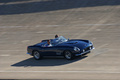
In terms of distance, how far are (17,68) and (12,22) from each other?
16.9m

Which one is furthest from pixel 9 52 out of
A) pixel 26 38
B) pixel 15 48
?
pixel 26 38

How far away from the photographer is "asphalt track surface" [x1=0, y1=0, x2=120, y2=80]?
1250 cm

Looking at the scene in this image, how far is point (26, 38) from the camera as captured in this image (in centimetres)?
2252

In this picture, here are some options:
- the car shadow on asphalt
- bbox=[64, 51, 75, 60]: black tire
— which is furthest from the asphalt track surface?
bbox=[64, 51, 75, 60]: black tire

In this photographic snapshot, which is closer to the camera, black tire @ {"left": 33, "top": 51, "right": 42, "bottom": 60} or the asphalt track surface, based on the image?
the asphalt track surface

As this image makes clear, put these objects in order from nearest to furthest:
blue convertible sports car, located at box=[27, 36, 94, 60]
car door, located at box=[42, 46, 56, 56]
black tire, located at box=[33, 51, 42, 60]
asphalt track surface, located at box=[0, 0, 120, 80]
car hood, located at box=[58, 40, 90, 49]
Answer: asphalt track surface, located at box=[0, 0, 120, 80] < blue convertible sports car, located at box=[27, 36, 94, 60] < car hood, located at box=[58, 40, 90, 49] < car door, located at box=[42, 46, 56, 56] < black tire, located at box=[33, 51, 42, 60]

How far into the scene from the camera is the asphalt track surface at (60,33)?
12.5 metres

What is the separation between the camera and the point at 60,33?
2364cm

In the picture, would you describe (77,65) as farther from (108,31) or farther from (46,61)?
(108,31)

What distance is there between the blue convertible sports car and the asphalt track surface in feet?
1.26

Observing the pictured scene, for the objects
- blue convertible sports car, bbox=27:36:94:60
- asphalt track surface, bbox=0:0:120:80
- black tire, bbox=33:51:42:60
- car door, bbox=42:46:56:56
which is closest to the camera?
asphalt track surface, bbox=0:0:120:80

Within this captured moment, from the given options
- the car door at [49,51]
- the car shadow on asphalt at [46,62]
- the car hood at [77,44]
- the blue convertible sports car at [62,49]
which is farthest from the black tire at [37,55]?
the car hood at [77,44]

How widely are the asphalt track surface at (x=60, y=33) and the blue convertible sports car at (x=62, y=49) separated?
0.38m

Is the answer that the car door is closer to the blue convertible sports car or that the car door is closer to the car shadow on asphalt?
the blue convertible sports car
